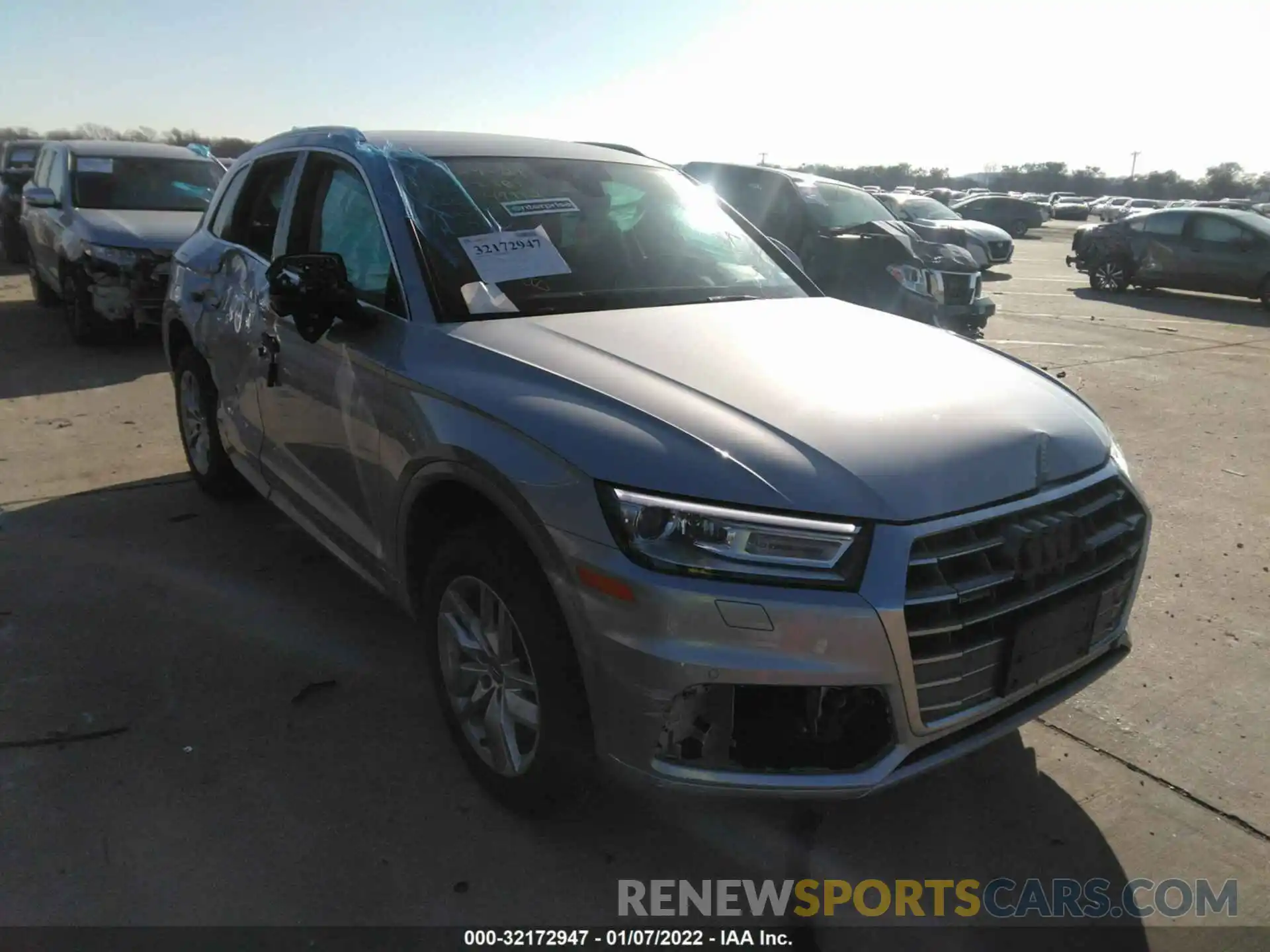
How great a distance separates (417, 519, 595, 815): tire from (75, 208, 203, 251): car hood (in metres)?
7.10

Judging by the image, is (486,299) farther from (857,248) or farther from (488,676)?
(857,248)

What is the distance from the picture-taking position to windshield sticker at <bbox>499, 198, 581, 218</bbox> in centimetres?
315

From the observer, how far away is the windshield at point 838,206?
389 inches

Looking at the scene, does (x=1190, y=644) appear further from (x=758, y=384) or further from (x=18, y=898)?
(x=18, y=898)

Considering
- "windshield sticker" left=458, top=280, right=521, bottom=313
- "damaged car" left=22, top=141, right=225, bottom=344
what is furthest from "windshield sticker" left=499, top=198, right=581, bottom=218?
"damaged car" left=22, top=141, right=225, bottom=344

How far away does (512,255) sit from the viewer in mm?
2986

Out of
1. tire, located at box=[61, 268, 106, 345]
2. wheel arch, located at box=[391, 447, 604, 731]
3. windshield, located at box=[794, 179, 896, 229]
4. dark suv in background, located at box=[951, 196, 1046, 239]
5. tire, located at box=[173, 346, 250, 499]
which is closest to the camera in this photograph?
wheel arch, located at box=[391, 447, 604, 731]

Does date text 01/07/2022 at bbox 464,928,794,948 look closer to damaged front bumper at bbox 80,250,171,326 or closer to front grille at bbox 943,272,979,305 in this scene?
damaged front bumper at bbox 80,250,171,326

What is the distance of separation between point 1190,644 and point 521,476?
9.42ft

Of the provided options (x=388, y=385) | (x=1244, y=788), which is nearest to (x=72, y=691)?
(x=388, y=385)

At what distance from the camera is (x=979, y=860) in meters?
2.53

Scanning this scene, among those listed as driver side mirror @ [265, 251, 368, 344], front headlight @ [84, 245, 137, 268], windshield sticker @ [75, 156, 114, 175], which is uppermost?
windshield sticker @ [75, 156, 114, 175]

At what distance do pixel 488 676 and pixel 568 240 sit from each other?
1.48 m

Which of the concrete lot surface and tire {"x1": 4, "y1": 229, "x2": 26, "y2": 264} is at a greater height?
tire {"x1": 4, "y1": 229, "x2": 26, "y2": 264}
